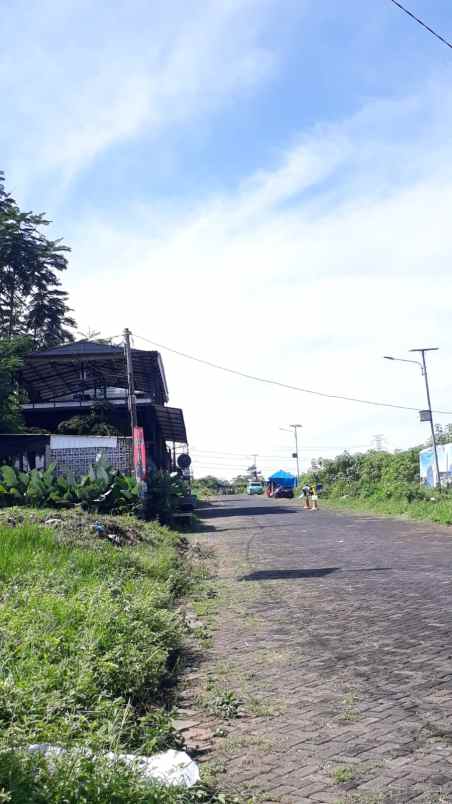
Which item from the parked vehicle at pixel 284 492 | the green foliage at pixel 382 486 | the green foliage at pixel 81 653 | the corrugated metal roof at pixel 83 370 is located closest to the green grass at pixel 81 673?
the green foliage at pixel 81 653

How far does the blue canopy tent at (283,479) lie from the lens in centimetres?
6082

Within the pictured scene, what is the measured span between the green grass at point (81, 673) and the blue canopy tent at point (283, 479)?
5215cm

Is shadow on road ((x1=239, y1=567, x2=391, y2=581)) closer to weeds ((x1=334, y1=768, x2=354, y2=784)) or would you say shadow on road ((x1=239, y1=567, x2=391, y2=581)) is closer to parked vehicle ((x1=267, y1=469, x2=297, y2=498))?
weeds ((x1=334, y1=768, x2=354, y2=784))

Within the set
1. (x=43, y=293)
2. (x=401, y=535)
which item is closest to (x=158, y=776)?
(x=401, y=535)

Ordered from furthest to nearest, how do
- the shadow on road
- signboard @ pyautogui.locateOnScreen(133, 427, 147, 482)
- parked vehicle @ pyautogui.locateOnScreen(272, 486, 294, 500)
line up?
parked vehicle @ pyautogui.locateOnScreen(272, 486, 294, 500), signboard @ pyautogui.locateOnScreen(133, 427, 147, 482), the shadow on road

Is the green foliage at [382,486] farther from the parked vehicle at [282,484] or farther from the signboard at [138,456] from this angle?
the signboard at [138,456]

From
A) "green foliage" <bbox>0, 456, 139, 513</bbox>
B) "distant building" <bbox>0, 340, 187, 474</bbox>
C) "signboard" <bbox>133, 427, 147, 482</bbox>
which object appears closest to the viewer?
"green foliage" <bbox>0, 456, 139, 513</bbox>

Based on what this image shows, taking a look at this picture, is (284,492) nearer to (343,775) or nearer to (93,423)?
(93,423)

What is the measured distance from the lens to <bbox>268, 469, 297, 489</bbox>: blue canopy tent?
60819mm

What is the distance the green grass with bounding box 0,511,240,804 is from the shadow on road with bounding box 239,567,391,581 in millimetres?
2605

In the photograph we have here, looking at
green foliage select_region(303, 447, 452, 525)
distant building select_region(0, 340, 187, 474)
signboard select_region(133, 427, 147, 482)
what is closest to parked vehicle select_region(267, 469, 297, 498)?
green foliage select_region(303, 447, 452, 525)

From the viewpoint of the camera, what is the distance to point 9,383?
89.2ft

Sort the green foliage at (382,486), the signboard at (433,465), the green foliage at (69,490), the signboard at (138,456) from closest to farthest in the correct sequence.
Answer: the green foliage at (69,490) < the signboard at (138,456) < the green foliage at (382,486) < the signboard at (433,465)

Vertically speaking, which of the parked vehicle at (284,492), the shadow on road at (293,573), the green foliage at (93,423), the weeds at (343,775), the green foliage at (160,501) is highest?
the green foliage at (93,423)
